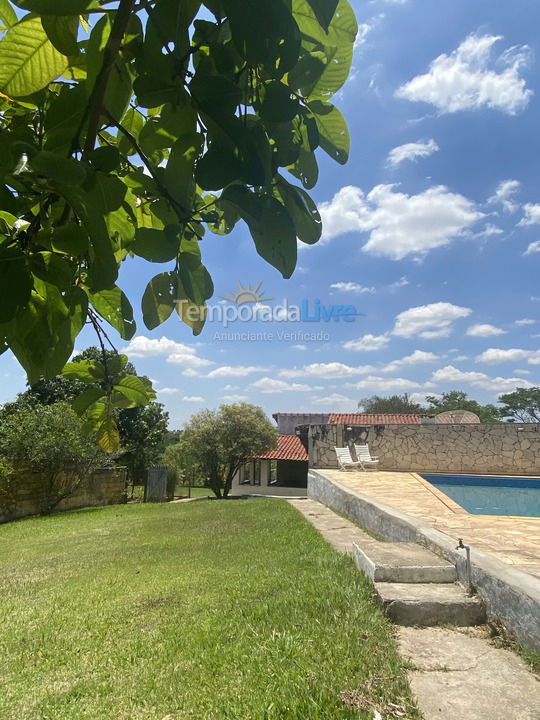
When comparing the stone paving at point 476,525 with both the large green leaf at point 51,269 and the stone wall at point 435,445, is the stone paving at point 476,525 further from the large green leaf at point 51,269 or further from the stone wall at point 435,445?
the stone wall at point 435,445

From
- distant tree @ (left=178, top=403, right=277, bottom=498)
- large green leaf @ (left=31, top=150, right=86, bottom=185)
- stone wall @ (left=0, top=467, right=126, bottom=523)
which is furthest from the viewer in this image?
distant tree @ (left=178, top=403, right=277, bottom=498)

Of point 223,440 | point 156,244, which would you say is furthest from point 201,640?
point 223,440

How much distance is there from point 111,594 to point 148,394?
4.40 metres

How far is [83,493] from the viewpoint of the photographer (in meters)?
15.4

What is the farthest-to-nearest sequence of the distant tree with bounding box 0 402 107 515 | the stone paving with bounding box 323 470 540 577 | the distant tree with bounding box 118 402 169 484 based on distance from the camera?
the distant tree with bounding box 118 402 169 484
the distant tree with bounding box 0 402 107 515
the stone paving with bounding box 323 470 540 577

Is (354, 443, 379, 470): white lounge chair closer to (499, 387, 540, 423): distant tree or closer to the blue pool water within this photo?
the blue pool water

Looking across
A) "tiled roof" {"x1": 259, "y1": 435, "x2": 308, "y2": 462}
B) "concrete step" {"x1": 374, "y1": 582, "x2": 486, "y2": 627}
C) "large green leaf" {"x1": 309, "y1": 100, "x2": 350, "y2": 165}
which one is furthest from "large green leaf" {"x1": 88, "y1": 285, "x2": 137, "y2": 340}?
"tiled roof" {"x1": 259, "y1": 435, "x2": 308, "y2": 462}

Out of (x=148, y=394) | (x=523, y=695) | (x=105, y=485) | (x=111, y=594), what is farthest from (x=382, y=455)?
(x=148, y=394)

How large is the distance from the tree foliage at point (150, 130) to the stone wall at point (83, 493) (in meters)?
14.0

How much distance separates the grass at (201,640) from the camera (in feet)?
7.41

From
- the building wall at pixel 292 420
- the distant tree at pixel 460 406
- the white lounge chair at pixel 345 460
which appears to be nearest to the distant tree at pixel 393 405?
the distant tree at pixel 460 406

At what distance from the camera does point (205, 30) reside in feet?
1.77

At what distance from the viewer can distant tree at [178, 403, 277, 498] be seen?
19.4 m

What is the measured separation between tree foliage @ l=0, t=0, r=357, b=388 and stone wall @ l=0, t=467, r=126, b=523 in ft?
45.8
